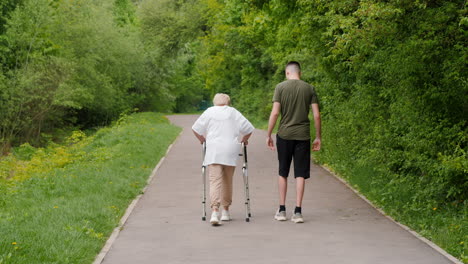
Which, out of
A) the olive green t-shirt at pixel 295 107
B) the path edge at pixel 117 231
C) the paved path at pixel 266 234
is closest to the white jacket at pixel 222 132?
the olive green t-shirt at pixel 295 107

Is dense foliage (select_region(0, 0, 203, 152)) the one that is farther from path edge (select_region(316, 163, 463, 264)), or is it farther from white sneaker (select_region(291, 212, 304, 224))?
white sneaker (select_region(291, 212, 304, 224))

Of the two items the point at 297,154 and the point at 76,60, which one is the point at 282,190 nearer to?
the point at 297,154

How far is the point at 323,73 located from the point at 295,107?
9192 millimetres

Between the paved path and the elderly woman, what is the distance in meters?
0.44

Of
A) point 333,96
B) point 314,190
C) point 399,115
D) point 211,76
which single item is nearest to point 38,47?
point 211,76

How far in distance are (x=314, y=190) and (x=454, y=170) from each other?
4.73 metres

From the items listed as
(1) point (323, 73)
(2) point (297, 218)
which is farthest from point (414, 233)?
(1) point (323, 73)

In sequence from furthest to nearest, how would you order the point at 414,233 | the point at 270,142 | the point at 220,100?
the point at 220,100, the point at 270,142, the point at 414,233

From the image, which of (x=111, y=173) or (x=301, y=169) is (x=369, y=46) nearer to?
(x=301, y=169)

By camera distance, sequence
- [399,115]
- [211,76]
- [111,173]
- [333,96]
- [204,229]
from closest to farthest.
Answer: [204,229] → [399,115] → [111,173] → [333,96] → [211,76]

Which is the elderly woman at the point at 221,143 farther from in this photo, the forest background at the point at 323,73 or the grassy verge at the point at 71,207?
the forest background at the point at 323,73

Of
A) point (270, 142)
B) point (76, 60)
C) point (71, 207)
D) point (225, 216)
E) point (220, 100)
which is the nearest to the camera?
point (270, 142)

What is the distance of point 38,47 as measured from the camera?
35.9 metres

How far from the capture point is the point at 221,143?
990cm
